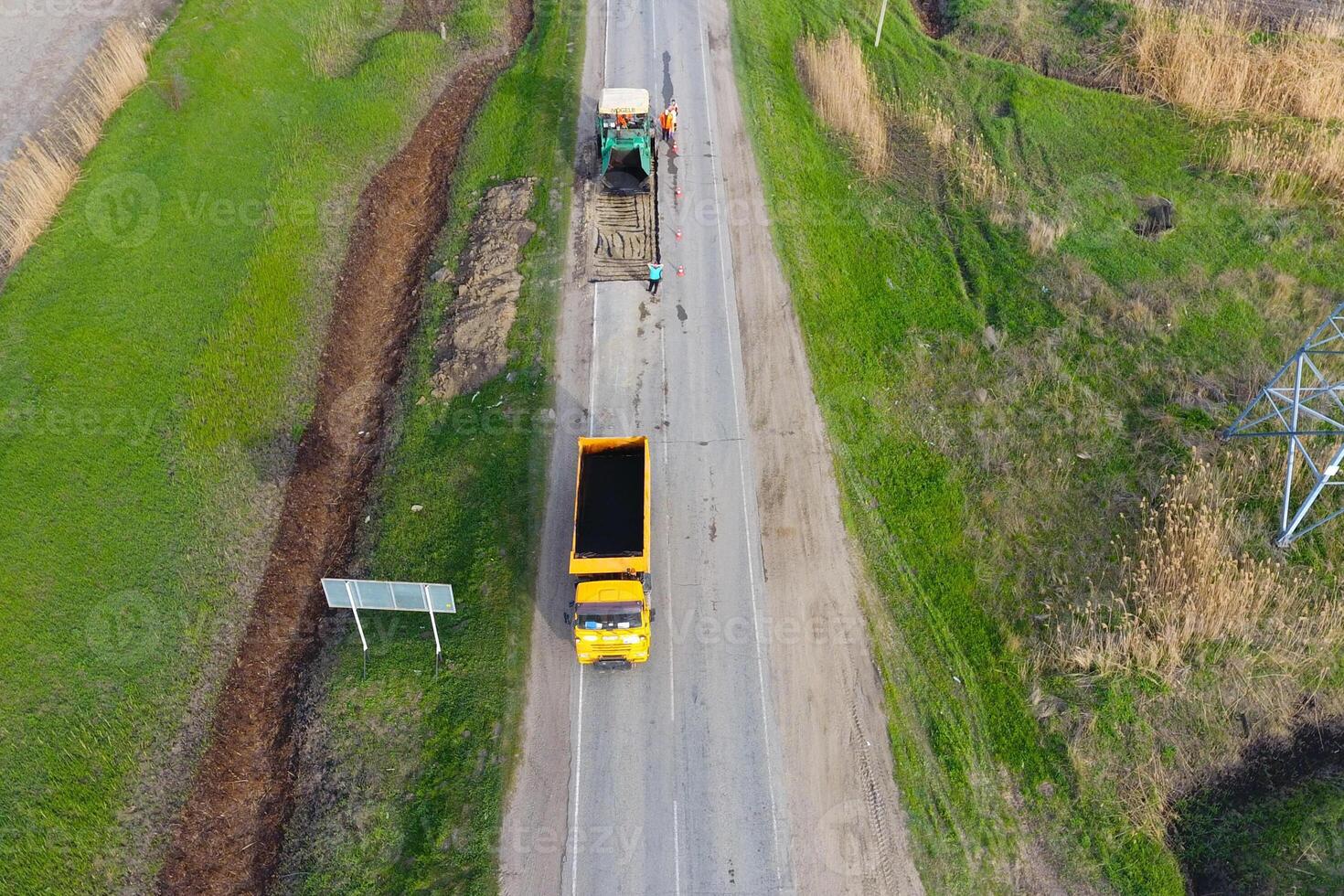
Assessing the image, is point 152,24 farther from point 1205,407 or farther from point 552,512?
point 1205,407

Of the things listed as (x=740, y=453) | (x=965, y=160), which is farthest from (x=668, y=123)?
(x=740, y=453)

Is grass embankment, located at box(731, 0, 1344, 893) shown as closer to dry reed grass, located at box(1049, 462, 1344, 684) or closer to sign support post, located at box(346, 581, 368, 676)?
dry reed grass, located at box(1049, 462, 1344, 684)

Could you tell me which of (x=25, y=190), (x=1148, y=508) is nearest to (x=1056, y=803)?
(x=1148, y=508)

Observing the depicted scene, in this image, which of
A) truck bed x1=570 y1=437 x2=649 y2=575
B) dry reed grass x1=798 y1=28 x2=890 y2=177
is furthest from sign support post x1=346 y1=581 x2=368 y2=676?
dry reed grass x1=798 y1=28 x2=890 y2=177

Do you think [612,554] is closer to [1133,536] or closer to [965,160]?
[1133,536]

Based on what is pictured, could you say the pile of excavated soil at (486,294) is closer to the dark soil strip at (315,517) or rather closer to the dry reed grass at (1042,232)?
the dark soil strip at (315,517)

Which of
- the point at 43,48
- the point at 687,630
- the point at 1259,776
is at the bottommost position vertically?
the point at 1259,776
